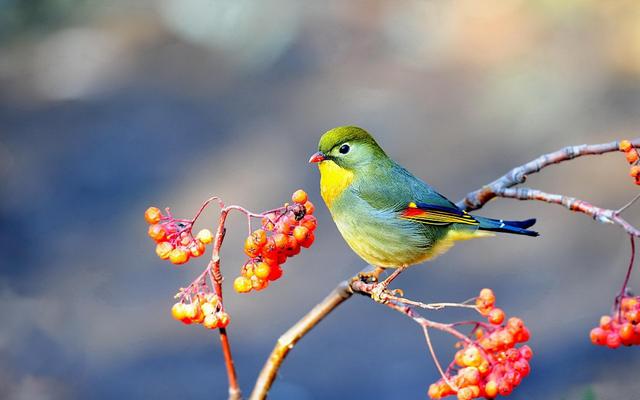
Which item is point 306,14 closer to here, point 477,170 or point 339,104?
point 339,104

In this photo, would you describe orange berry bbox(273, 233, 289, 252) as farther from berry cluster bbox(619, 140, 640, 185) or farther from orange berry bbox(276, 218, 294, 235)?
berry cluster bbox(619, 140, 640, 185)

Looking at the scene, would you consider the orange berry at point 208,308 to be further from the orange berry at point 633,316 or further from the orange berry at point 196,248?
the orange berry at point 633,316

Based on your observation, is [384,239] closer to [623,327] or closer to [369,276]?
[369,276]

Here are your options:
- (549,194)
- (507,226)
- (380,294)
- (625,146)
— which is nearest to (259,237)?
(380,294)

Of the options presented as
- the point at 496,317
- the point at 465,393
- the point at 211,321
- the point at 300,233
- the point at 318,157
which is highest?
the point at 318,157

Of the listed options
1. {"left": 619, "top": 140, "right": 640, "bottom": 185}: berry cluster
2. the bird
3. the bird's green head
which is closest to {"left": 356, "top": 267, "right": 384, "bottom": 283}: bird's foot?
the bird

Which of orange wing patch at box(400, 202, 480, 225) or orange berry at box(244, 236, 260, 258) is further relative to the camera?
orange wing patch at box(400, 202, 480, 225)

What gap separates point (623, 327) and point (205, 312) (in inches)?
36.7

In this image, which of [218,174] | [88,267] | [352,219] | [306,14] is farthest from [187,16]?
[352,219]

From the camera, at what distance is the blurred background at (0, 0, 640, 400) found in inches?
185

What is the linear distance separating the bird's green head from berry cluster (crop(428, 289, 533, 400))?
0.70 metres

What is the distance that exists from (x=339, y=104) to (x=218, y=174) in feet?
4.22

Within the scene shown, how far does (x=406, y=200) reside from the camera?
2.39m

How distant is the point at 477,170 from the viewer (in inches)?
225
